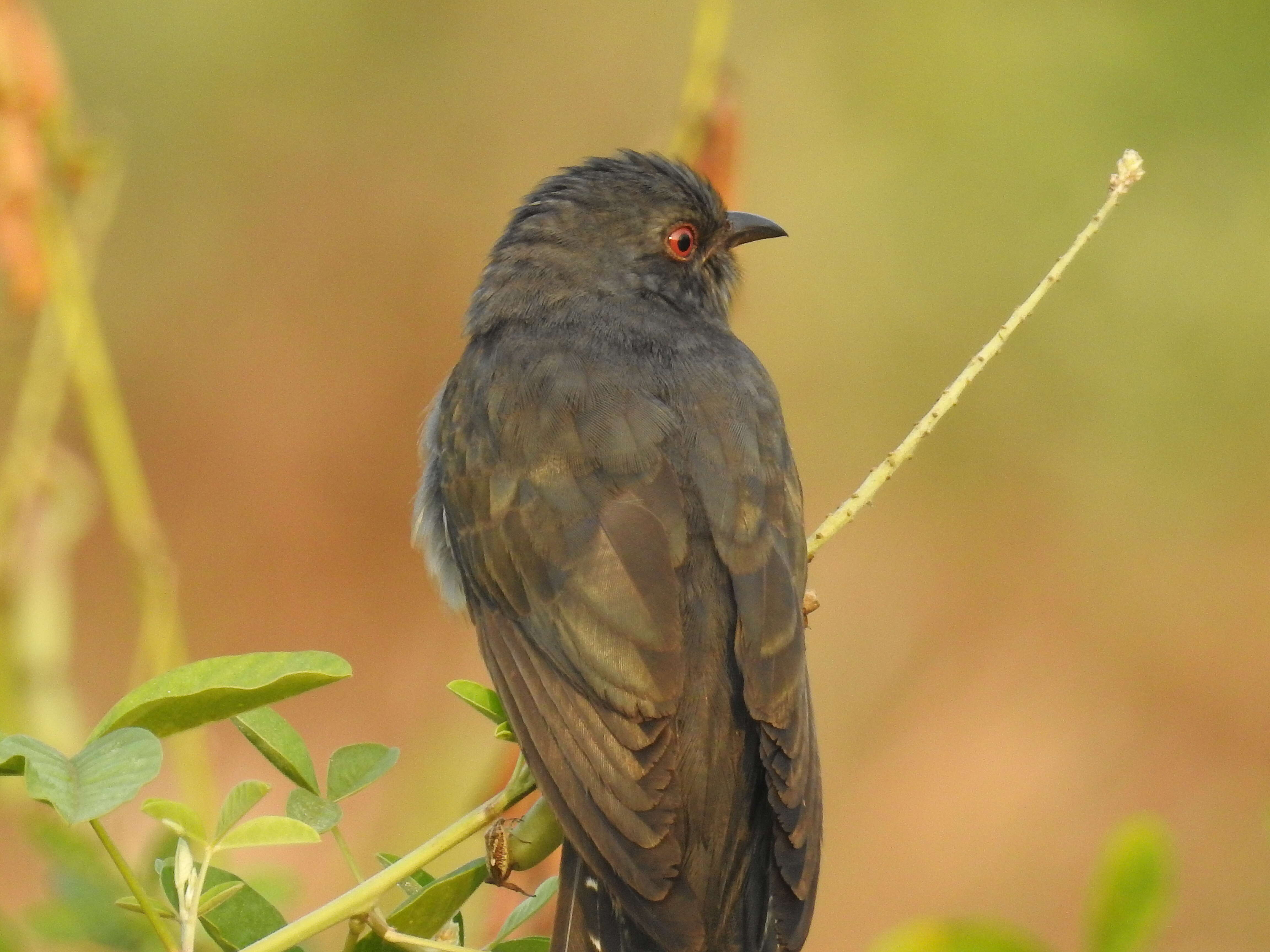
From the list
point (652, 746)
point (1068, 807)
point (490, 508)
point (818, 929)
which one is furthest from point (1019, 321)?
point (1068, 807)

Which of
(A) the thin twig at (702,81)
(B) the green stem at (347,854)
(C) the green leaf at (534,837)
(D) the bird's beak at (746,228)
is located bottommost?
(C) the green leaf at (534,837)

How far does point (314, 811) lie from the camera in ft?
8.82

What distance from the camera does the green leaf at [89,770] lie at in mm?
2160

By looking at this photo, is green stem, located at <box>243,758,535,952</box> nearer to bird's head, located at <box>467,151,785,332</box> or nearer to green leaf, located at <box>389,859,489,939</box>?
green leaf, located at <box>389,859,489,939</box>

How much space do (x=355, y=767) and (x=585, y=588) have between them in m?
1.17

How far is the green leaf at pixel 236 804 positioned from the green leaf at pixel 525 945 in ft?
1.86

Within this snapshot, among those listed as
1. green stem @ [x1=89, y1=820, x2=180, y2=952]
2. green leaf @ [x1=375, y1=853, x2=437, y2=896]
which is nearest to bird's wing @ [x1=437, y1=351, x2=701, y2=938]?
green leaf @ [x1=375, y1=853, x2=437, y2=896]

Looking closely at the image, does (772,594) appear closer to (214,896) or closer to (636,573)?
(636,573)

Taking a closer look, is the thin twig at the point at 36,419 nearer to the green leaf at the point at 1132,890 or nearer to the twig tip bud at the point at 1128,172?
the twig tip bud at the point at 1128,172

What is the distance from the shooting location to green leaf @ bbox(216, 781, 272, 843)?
7.81ft

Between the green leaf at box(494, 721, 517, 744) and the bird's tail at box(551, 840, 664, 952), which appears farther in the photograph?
the green leaf at box(494, 721, 517, 744)

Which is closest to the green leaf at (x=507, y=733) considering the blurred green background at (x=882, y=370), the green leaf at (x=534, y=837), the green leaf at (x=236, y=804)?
the green leaf at (x=534, y=837)

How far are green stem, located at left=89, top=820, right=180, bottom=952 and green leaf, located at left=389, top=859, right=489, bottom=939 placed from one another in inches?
16.3

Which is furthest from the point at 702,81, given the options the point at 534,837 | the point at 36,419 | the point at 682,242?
the point at 534,837
